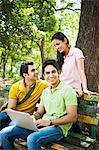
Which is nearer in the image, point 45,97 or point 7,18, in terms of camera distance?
point 45,97

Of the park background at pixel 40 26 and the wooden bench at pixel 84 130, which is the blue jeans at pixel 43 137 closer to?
the wooden bench at pixel 84 130

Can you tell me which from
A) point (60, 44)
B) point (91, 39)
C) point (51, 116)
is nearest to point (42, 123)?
point (51, 116)

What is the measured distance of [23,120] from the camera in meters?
4.01

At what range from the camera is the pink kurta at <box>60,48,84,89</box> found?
4391 millimetres

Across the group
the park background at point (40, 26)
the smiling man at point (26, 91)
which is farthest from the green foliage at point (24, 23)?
the smiling man at point (26, 91)

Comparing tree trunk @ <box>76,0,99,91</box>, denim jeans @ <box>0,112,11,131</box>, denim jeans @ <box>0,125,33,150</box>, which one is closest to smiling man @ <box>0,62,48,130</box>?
denim jeans @ <box>0,112,11,131</box>

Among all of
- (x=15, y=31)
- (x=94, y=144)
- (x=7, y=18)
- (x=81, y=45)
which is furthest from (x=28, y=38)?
(x=94, y=144)

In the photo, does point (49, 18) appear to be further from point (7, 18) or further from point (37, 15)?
point (7, 18)

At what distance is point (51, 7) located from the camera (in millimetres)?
11852

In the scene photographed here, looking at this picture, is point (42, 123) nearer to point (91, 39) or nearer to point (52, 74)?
point (52, 74)

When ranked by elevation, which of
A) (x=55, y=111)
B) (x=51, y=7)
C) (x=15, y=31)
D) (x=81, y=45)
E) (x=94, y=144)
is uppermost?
(x=51, y=7)

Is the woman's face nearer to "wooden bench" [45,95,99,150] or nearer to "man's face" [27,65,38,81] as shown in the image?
"man's face" [27,65,38,81]

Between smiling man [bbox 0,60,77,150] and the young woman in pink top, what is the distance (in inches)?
14.0

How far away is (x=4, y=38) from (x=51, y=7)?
2.01 metres
